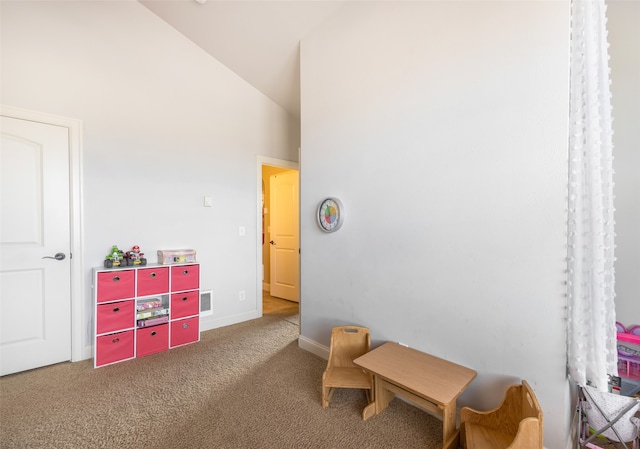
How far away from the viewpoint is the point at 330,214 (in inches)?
97.3

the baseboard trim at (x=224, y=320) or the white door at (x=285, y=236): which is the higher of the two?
the white door at (x=285, y=236)

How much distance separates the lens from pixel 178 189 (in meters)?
3.05

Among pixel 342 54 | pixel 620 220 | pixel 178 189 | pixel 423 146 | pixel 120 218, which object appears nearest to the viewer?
pixel 423 146

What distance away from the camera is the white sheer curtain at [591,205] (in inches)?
48.4

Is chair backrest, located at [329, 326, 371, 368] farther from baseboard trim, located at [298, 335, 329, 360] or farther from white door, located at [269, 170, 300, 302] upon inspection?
white door, located at [269, 170, 300, 302]

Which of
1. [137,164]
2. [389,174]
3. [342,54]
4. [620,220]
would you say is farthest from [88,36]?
[620,220]

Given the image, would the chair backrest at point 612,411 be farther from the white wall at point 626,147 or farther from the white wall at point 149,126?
the white wall at point 149,126

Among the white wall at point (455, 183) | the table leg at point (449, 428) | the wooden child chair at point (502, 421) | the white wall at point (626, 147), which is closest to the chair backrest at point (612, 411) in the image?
the white wall at point (455, 183)

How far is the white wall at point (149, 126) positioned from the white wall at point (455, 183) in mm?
1411

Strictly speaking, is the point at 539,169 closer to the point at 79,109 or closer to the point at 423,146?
the point at 423,146

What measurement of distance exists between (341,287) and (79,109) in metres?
2.79

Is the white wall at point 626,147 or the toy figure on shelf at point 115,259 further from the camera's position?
the toy figure on shelf at point 115,259

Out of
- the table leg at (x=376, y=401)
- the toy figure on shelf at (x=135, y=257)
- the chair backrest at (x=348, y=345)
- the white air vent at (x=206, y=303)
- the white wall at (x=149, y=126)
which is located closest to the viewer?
the table leg at (x=376, y=401)

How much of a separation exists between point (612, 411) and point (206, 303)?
10.8 ft
